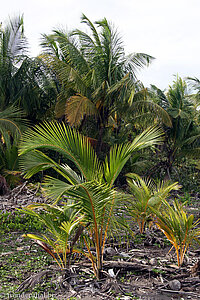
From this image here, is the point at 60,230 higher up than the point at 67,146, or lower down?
lower down

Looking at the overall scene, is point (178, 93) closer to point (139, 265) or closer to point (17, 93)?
point (17, 93)

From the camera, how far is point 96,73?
11.1 m

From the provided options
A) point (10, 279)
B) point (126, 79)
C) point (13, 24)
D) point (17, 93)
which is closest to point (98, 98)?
point (126, 79)

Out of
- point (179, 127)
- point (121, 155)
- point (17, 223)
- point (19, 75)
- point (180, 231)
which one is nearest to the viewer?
point (121, 155)

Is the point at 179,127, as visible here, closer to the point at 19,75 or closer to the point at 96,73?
the point at 96,73

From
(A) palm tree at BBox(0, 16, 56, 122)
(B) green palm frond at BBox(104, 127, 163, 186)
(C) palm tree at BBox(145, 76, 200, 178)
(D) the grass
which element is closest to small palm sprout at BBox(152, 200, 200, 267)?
(B) green palm frond at BBox(104, 127, 163, 186)

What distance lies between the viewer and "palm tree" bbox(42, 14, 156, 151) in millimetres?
10648

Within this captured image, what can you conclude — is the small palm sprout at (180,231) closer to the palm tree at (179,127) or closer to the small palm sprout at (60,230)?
the small palm sprout at (60,230)

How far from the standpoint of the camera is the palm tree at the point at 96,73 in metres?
10.6

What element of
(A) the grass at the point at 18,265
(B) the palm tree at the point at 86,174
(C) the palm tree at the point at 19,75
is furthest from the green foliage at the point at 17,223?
(C) the palm tree at the point at 19,75

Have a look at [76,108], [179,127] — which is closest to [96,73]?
[76,108]

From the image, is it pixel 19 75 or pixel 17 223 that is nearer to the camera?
pixel 17 223

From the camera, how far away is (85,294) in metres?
3.39

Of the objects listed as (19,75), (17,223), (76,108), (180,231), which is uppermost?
(19,75)
